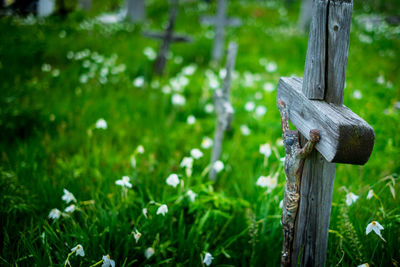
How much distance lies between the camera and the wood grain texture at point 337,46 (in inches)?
45.1

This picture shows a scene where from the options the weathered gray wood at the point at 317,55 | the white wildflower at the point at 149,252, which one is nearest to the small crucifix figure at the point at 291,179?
the weathered gray wood at the point at 317,55

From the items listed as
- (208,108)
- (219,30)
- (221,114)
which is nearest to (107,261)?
(221,114)

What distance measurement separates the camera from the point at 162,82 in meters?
5.12

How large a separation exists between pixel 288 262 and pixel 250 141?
2.02 meters

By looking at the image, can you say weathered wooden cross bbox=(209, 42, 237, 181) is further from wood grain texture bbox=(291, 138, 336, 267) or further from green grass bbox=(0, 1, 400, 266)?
wood grain texture bbox=(291, 138, 336, 267)

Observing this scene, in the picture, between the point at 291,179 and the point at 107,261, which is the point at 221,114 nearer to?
the point at 291,179

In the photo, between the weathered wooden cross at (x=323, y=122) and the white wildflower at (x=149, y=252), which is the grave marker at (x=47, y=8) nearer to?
the white wildflower at (x=149, y=252)

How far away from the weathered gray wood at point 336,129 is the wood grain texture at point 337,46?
0.06 m

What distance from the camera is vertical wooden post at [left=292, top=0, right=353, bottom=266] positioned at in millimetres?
1154

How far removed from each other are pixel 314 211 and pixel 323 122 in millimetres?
477

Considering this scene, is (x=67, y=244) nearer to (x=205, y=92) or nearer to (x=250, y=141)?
(x=250, y=141)

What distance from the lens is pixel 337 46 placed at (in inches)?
46.1

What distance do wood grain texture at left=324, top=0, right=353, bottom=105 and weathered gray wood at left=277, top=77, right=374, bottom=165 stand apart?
6 centimetres

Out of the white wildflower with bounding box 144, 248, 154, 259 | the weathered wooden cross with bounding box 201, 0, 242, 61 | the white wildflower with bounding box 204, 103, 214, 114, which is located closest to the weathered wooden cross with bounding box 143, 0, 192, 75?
the weathered wooden cross with bounding box 201, 0, 242, 61
